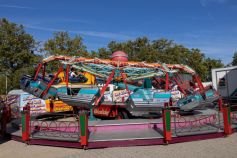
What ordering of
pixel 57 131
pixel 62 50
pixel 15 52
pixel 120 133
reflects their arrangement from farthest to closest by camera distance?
pixel 15 52 < pixel 62 50 < pixel 57 131 < pixel 120 133

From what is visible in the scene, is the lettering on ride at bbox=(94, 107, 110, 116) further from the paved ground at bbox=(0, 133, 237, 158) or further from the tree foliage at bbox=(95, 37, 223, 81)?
the tree foliage at bbox=(95, 37, 223, 81)

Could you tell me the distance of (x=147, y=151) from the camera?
8.65m

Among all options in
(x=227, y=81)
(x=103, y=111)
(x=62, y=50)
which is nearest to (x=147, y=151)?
(x=103, y=111)

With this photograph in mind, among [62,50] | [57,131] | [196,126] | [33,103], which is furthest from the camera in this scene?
[62,50]

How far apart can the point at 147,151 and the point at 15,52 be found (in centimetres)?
3738

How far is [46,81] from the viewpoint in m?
14.1

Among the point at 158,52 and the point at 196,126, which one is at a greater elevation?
the point at 158,52

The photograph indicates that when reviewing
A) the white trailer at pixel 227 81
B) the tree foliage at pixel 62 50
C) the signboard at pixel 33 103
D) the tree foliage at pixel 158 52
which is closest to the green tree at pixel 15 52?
the tree foliage at pixel 62 50

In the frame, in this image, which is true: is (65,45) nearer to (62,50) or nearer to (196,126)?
(62,50)

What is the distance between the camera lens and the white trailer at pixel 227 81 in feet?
67.1

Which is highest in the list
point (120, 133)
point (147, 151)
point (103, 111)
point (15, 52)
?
point (15, 52)

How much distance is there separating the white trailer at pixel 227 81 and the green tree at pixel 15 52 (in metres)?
28.1

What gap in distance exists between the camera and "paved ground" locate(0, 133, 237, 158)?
322 inches

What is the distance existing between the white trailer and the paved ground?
11.8 metres
